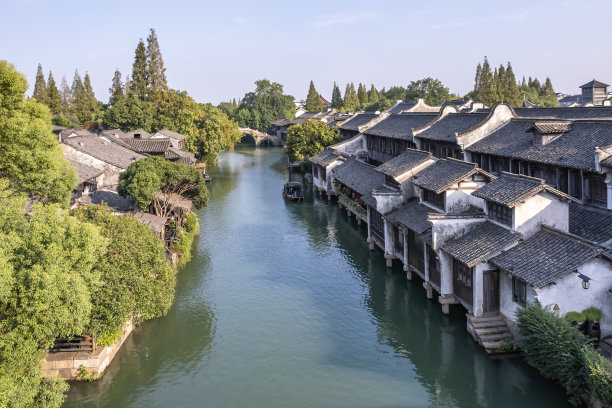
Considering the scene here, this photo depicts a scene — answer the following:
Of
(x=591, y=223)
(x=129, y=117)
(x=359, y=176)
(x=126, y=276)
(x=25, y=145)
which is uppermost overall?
(x=129, y=117)

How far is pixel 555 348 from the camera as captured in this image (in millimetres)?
17656

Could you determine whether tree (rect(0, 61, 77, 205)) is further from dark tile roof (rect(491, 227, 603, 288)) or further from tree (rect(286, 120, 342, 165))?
tree (rect(286, 120, 342, 165))

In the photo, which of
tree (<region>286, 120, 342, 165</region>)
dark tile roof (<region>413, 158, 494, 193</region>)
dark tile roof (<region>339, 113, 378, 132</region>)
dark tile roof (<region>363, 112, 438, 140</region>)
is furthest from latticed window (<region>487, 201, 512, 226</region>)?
tree (<region>286, 120, 342, 165</region>)

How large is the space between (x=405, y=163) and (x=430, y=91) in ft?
261

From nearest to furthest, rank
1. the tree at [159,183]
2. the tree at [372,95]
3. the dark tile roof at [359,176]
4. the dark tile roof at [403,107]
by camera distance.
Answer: the tree at [159,183]
the dark tile roof at [359,176]
the dark tile roof at [403,107]
the tree at [372,95]

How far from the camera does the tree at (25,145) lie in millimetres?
24688

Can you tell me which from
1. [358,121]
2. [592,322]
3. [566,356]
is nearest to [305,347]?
[566,356]

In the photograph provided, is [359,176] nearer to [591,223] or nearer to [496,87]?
[591,223]

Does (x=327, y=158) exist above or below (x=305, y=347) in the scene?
above

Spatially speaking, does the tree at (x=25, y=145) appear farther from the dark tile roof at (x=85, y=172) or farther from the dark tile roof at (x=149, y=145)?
the dark tile roof at (x=149, y=145)

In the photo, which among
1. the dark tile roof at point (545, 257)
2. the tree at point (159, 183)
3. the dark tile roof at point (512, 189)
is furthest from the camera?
the tree at point (159, 183)

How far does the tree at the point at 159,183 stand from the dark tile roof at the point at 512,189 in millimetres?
19943

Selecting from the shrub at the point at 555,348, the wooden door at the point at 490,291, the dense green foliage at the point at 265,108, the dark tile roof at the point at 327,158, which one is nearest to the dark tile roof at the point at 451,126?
the dark tile roof at the point at 327,158

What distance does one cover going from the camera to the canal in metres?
19.9
